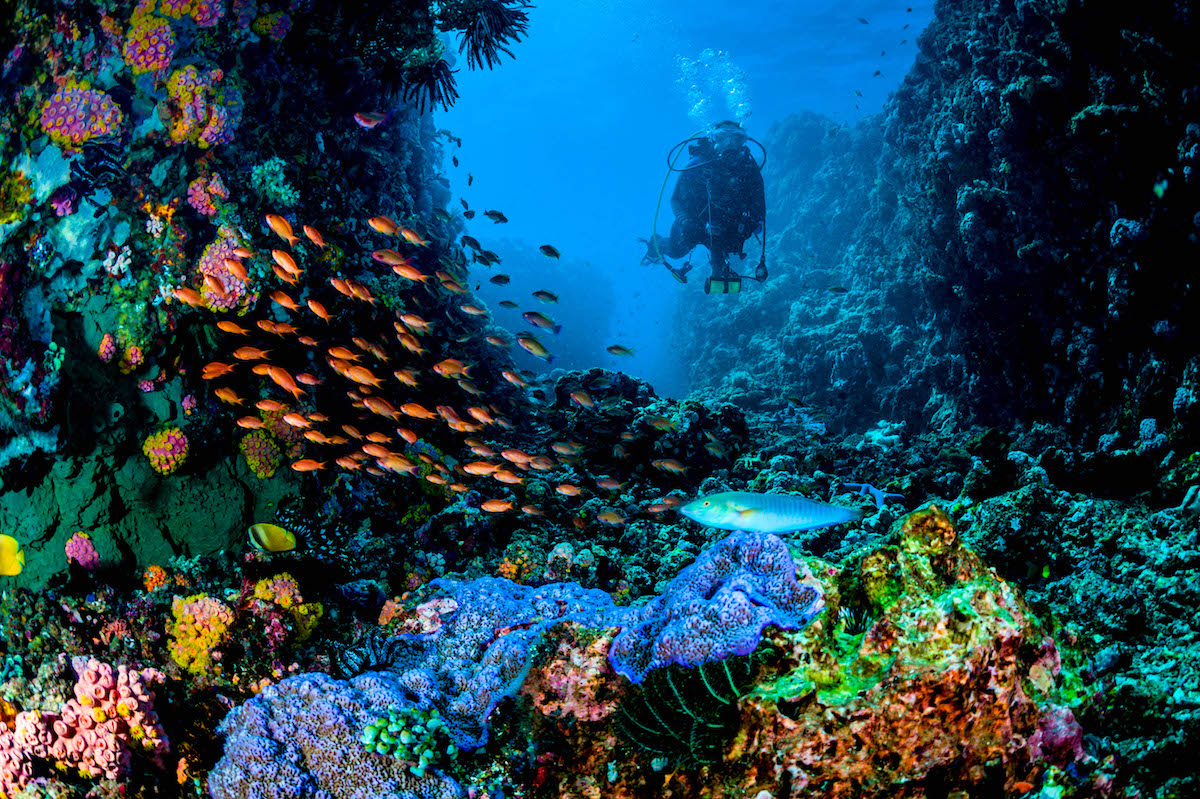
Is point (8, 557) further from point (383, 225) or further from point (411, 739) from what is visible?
point (383, 225)

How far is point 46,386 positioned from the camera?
5.17 m

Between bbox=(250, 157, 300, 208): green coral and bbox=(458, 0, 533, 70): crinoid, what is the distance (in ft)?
10.9

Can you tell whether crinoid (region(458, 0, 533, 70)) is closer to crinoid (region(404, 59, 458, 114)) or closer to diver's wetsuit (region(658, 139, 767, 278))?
crinoid (region(404, 59, 458, 114))

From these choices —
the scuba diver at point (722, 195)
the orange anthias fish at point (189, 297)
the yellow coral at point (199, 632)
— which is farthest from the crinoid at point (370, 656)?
the scuba diver at point (722, 195)

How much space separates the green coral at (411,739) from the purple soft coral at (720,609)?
100 centimetres

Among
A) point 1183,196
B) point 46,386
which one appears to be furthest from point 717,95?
point 46,386

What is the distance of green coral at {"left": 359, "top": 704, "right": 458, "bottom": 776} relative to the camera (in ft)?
8.61

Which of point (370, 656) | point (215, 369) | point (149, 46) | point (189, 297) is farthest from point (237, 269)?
point (370, 656)

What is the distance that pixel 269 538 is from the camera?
4195 mm

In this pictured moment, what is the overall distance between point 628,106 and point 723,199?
215ft

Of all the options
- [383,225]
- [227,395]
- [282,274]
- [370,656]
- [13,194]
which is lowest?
[370,656]

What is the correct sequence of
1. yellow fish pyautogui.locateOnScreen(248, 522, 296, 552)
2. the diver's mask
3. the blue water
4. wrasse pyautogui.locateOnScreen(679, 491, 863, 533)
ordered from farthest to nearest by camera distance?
the blue water
the diver's mask
yellow fish pyautogui.locateOnScreen(248, 522, 296, 552)
wrasse pyautogui.locateOnScreen(679, 491, 863, 533)

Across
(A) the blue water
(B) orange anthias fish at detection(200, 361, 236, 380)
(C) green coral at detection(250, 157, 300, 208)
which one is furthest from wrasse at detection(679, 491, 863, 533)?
Result: (A) the blue water

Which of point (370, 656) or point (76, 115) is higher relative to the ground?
point (76, 115)
